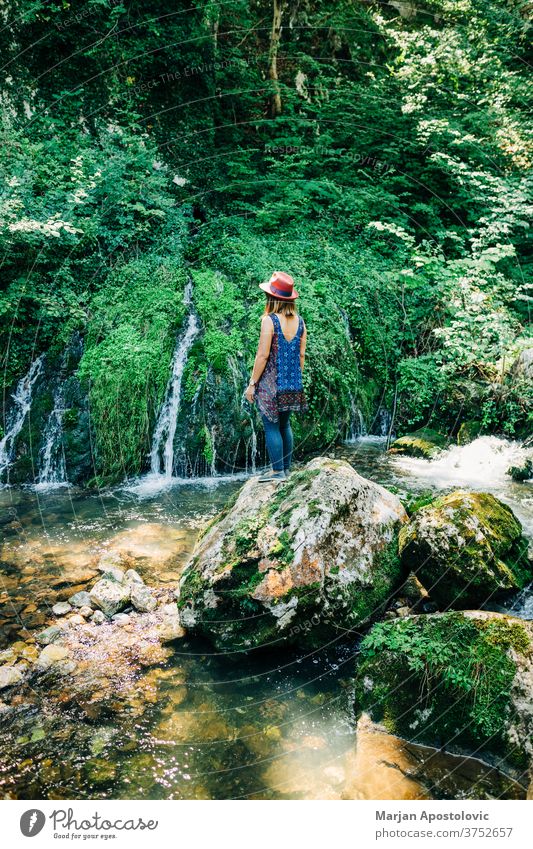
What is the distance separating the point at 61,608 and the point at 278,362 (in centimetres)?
348

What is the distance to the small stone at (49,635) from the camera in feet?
15.6

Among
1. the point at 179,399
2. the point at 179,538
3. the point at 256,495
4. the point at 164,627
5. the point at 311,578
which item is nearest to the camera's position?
the point at 311,578

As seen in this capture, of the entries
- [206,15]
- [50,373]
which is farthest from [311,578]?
[206,15]

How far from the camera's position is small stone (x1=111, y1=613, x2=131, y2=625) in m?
5.04

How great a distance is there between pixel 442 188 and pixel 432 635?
1311 centimetres

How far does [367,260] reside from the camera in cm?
1205

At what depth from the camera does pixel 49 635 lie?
15.8 feet

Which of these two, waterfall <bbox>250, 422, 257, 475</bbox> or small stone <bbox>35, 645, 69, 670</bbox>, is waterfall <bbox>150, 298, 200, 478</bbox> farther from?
small stone <bbox>35, 645, 69, 670</bbox>

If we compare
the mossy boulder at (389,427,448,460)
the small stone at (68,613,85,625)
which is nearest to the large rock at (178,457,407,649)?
the small stone at (68,613,85,625)

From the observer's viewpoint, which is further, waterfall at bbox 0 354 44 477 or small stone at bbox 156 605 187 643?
waterfall at bbox 0 354 44 477

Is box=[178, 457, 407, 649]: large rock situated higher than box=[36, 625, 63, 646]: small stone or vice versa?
box=[178, 457, 407, 649]: large rock

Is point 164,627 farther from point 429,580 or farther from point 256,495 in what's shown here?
point 429,580
